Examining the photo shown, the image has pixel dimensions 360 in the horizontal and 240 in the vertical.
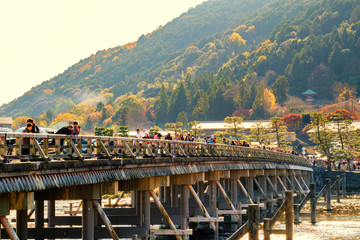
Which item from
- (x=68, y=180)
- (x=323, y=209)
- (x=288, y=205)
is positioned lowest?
(x=323, y=209)

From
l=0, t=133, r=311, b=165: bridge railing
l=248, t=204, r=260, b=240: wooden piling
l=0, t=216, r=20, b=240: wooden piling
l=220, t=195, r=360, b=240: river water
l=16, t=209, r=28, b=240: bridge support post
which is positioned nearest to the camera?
l=0, t=216, r=20, b=240: wooden piling

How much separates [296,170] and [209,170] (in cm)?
4592

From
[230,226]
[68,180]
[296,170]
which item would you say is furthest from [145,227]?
[296,170]

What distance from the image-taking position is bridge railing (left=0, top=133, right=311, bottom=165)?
21.8m

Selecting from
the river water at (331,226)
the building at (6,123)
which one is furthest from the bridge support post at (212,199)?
the building at (6,123)

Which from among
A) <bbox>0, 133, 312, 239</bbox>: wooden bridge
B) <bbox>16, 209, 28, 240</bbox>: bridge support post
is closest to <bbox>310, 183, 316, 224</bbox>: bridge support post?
<bbox>0, 133, 312, 239</bbox>: wooden bridge

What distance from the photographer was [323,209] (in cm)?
7638

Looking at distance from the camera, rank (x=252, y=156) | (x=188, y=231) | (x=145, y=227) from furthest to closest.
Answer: (x=252, y=156)
(x=188, y=231)
(x=145, y=227)

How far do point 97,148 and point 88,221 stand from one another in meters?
2.98

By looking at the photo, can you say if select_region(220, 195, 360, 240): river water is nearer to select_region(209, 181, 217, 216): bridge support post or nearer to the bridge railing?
select_region(209, 181, 217, 216): bridge support post

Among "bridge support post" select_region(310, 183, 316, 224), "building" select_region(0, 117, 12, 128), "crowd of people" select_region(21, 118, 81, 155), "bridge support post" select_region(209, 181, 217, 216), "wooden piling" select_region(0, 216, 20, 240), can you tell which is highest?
"building" select_region(0, 117, 12, 128)

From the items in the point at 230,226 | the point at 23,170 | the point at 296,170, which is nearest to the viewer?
the point at 23,170

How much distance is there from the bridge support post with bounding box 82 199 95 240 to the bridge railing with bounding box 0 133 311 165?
178 cm

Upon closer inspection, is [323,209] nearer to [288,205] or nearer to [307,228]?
[307,228]
